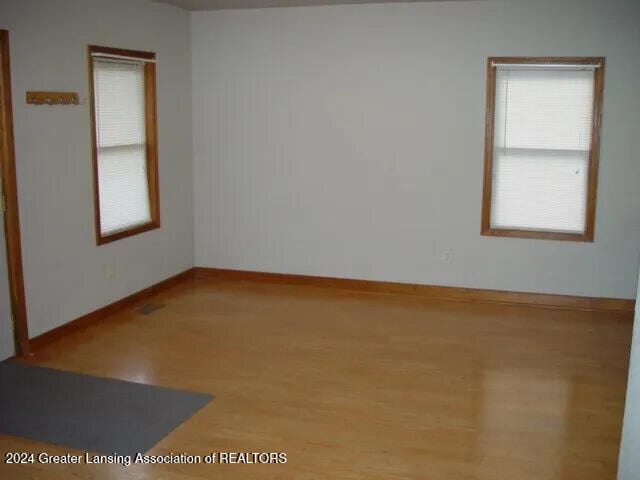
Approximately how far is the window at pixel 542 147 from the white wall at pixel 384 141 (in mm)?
89

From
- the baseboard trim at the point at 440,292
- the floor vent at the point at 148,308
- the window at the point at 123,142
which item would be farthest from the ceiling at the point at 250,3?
the floor vent at the point at 148,308

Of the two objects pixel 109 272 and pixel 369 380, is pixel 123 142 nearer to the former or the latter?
pixel 109 272

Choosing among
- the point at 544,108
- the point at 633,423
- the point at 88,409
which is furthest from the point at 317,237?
the point at 633,423

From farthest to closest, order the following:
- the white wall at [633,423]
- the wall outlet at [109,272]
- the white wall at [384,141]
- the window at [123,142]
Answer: the white wall at [384,141] → the wall outlet at [109,272] → the window at [123,142] → the white wall at [633,423]

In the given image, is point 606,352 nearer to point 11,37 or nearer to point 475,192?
point 475,192

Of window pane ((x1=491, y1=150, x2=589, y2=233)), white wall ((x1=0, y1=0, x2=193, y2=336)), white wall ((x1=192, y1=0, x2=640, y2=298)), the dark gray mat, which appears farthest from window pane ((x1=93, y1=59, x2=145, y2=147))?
window pane ((x1=491, y1=150, x2=589, y2=233))

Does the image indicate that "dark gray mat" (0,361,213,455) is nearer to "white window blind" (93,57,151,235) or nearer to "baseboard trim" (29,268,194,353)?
"baseboard trim" (29,268,194,353)

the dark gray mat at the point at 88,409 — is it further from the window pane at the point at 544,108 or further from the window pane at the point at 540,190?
the window pane at the point at 544,108

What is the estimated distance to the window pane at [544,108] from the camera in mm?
5711

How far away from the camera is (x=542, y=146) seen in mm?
5875

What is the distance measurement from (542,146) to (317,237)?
7.02 ft

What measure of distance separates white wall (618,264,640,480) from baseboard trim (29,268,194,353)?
3980mm

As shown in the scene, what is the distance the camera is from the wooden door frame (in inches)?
173

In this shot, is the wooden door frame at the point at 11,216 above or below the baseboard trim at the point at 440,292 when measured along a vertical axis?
above
